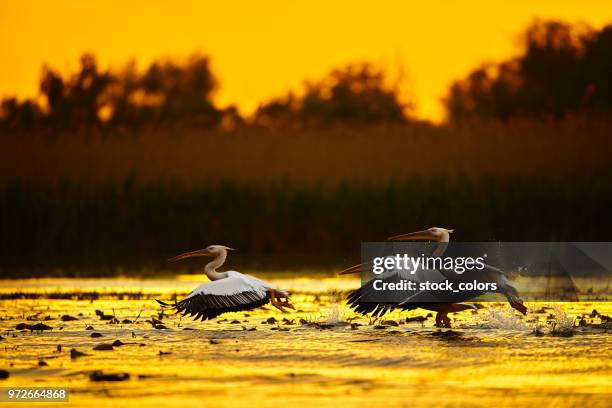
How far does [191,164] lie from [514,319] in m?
13.4

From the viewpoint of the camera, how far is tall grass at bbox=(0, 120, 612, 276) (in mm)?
22484

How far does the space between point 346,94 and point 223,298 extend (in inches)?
1263

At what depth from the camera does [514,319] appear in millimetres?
12062

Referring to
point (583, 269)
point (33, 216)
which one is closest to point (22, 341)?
point (583, 269)

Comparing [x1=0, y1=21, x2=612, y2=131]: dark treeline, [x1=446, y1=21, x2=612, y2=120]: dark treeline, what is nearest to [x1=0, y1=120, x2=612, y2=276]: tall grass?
[x1=0, y1=21, x2=612, y2=131]: dark treeline

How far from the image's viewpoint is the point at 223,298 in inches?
468

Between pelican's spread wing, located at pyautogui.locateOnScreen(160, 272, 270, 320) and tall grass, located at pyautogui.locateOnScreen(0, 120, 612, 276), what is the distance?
8433 mm

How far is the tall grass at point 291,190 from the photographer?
885 inches

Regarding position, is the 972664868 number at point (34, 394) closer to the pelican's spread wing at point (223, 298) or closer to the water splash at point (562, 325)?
the pelican's spread wing at point (223, 298)

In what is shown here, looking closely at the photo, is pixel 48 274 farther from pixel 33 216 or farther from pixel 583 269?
pixel 583 269

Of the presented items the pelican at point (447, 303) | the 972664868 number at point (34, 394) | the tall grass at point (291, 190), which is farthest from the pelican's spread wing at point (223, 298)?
the tall grass at point (291, 190)

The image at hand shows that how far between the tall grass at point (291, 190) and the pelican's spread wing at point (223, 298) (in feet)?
27.7

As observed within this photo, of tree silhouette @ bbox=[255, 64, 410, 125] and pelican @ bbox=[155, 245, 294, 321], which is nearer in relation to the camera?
pelican @ bbox=[155, 245, 294, 321]

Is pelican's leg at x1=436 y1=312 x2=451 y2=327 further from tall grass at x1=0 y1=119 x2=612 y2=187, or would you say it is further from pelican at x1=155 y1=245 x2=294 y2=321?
tall grass at x1=0 y1=119 x2=612 y2=187
